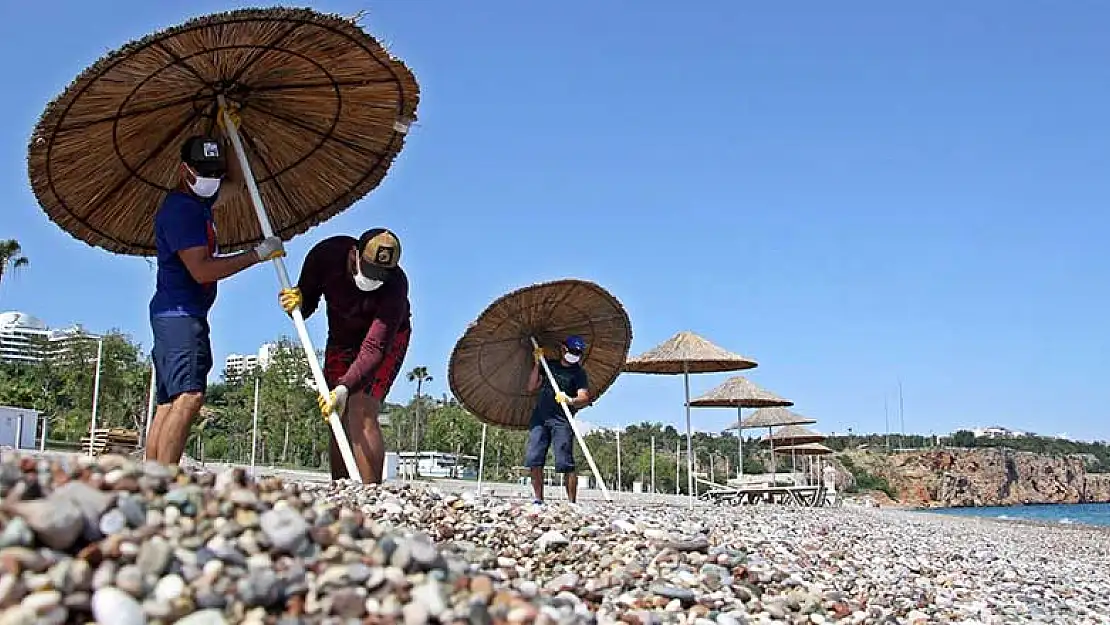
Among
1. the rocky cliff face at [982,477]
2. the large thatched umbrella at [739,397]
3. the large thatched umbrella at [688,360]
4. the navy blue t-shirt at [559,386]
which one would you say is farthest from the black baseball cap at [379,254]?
the rocky cliff face at [982,477]

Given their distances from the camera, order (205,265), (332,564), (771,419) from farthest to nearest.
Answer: (771,419) → (205,265) → (332,564)

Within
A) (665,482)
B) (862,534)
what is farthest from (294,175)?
(665,482)

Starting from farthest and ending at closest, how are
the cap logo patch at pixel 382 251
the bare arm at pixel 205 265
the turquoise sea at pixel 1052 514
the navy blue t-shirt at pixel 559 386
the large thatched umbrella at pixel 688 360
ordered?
the turquoise sea at pixel 1052 514 → the large thatched umbrella at pixel 688 360 → the navy blue t-shirt at pixel 559 386 → the cap logo patch at pixel 382 251 → the bare arm at pixel 205 265

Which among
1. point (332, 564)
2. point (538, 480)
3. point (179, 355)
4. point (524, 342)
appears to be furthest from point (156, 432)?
point (524, 342)

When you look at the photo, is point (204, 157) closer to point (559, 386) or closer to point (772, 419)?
point (559, 386)

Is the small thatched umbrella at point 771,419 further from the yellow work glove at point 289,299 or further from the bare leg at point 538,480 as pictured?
the yellow work glove at point 289,299

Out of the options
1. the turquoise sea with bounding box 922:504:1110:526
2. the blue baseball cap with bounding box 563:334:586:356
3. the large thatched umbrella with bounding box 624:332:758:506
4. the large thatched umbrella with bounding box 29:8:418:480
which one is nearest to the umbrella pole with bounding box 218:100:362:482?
the large thatched umbrella with bounding box 29:8:418:480

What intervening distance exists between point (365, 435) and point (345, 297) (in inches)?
28.1

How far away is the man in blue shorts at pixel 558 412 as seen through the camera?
7.23 metres

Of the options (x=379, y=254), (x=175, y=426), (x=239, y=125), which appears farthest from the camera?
(x=239, y=125)

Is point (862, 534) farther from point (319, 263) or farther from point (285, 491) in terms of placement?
point (285, 491)

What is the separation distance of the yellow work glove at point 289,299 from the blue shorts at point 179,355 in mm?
444

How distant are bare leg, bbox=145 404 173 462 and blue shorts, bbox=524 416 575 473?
150 inches

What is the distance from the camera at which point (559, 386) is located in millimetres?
7617
